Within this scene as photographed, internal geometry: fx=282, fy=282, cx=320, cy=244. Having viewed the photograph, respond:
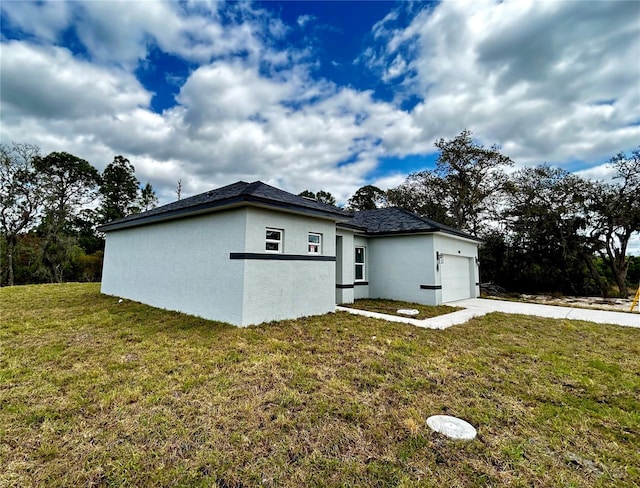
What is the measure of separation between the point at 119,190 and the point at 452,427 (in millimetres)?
33241

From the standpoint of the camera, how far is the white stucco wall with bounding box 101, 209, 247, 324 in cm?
667

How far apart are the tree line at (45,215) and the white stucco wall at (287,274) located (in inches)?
876

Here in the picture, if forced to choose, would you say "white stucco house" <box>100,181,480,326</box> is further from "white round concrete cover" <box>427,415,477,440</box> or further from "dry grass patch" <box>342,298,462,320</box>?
"white round concrete cover" <box>427,415,477,440</box>

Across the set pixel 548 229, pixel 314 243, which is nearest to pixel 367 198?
pixel 548 229

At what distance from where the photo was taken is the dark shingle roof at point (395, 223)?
35.9 ft

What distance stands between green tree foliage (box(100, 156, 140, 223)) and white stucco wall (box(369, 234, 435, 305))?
85.9ft

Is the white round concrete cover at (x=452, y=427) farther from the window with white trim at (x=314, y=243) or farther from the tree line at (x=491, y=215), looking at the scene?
the tree line at (x=491, y=215)

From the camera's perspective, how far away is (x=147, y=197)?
95.9 feet

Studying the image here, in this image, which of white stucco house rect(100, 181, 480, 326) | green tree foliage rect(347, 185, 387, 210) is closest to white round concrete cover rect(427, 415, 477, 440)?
white stucco house rect(100, 181, 480, 326)

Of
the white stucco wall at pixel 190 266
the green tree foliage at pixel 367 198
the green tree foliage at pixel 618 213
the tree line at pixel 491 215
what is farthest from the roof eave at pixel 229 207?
the green tree foliage at pixel 367 198

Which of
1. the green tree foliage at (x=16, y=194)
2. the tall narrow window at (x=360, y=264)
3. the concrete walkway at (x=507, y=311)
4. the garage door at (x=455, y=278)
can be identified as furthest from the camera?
the green tree foliage at (x=16, y=194)

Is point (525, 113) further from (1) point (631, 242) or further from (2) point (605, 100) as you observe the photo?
(1) point (631, 242)

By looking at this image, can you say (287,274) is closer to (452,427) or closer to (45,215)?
(452,427)

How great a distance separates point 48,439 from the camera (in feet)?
8.60
